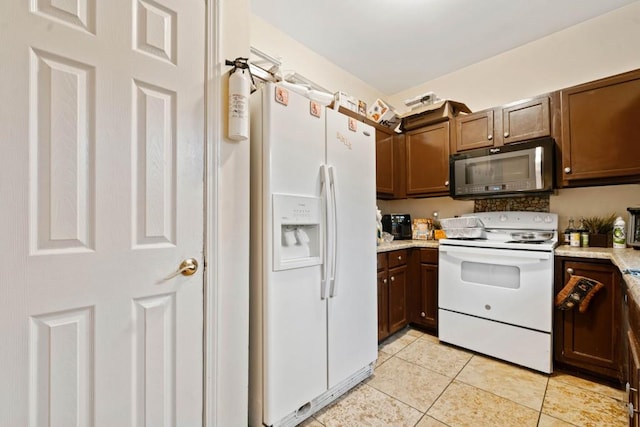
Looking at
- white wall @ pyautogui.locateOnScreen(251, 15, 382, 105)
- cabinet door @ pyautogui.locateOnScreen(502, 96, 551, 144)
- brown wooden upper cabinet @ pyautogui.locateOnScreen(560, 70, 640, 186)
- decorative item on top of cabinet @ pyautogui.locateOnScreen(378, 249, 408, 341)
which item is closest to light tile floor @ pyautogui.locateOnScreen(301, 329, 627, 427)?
decorative item on top of cabinet @ pyautogui.locateOnScreen(378, 249, 408, 341)

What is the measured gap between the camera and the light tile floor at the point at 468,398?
1502 millimetres

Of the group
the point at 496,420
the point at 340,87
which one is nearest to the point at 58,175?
the point at 496,420

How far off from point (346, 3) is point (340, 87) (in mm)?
944

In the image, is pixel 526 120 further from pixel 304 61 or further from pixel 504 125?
pixel 304 61

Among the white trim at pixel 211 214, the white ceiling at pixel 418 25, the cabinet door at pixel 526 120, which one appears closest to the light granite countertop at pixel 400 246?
the cabinet door at pixel 526 120

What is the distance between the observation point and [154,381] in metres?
1.04

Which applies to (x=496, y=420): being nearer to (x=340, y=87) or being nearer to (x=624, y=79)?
(x=624, y=79)

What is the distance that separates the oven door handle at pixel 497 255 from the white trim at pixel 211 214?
2.03m

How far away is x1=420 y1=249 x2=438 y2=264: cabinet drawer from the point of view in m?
2.57

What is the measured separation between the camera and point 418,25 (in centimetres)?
228

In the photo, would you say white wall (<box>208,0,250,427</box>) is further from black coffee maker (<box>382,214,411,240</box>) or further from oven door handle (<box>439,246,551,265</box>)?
black coffee maker (<box>382,214,411,240</box>)

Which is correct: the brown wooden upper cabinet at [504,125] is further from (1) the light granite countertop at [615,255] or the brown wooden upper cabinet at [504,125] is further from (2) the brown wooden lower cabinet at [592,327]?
(2) the brown wooden lower cabinet at [592,327]

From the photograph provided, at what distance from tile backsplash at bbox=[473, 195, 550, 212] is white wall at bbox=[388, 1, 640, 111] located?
100cm

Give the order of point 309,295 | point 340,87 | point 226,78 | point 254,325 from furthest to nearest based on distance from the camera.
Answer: point 340,87
point 309,295
point 254,325
point 226,78
